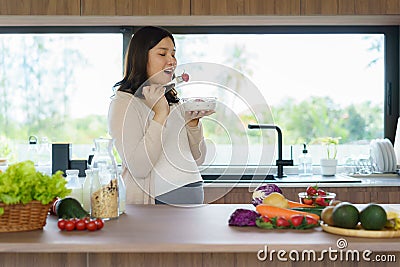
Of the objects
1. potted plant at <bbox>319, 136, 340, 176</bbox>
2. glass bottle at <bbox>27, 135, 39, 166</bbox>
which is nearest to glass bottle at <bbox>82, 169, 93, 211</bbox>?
glass bottle at <bbox>27, 135, 39, 166</bbox>

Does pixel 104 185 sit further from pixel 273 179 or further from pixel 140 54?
pixel 273 179

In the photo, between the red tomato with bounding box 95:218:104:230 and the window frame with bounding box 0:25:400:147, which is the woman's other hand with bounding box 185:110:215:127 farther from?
the window frame with bounding box 0:25:400:147

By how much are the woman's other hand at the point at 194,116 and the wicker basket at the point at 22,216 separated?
27.0 inches

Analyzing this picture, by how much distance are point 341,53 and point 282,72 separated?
1.37ft

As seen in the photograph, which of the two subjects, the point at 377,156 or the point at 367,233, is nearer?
the point at 367,233

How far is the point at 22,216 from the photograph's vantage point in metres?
1.87

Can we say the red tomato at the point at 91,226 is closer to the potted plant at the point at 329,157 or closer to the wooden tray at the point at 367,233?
the wooden tray at the point at 367,233

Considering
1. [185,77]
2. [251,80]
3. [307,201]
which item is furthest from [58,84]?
[307,201]

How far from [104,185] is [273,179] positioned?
1956 millimetres

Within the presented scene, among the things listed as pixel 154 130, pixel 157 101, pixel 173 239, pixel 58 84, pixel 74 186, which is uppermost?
pixel 58 84

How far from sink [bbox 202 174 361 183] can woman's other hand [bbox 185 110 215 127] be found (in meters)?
1.19

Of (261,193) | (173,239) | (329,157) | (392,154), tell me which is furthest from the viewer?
(329,157)

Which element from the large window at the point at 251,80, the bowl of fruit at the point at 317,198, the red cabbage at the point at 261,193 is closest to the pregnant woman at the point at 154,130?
the red cabbage at the point at 261,193

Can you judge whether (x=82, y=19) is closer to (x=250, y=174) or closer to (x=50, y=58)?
(x=50, y=58)
